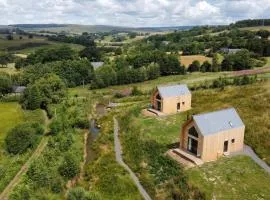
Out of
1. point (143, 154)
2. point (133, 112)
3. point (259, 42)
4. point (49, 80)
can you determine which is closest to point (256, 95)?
point (133, 112)

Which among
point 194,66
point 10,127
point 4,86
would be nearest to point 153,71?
point 194,66

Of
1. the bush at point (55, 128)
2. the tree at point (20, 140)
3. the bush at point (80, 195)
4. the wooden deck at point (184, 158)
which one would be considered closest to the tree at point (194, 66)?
the bush at point (55, 128)

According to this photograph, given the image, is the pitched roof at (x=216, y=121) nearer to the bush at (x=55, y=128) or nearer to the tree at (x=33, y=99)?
the bush at (x=55, y=128)

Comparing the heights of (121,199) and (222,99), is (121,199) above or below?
below

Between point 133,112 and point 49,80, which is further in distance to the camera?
point 49,80

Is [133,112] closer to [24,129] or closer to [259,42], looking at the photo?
[24,129]

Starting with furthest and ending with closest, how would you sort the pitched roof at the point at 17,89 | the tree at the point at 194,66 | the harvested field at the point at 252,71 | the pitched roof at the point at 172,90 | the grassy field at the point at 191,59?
the grassy field at the point at 191,59, the tree at the point at 194,66, the harvested field at the point at 252,71, the pitched roof at the point at 17,89, the pitched roof at the point at 172,90
